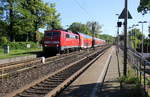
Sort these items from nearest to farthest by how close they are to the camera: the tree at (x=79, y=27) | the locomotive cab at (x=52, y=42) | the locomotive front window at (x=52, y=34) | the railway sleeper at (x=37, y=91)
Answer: the railway sleeper at (x=37, y=91), the locomotive cab at (x=52, y=42), the locomotive front window at (x=52, y=34), the tree at (x=79, y=27)

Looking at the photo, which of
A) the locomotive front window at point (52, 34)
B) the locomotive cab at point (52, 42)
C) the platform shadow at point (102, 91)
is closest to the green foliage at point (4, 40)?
the locomotive front window at point (52, 34)

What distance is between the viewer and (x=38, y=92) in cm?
1102

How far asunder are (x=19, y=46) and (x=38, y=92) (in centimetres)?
4487

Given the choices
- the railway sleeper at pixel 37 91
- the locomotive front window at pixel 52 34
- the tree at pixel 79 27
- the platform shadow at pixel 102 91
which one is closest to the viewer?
the platform shadow at pixel 102 91

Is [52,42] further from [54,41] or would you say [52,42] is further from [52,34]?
[52,34]

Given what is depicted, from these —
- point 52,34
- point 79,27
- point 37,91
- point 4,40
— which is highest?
point 79,27

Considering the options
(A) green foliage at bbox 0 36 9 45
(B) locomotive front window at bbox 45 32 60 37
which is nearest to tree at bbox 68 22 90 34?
(A) green foliage at bbox 0 36 9 45

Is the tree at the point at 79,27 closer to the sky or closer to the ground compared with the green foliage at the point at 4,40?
closer to the sky

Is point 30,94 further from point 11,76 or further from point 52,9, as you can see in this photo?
point 52,9

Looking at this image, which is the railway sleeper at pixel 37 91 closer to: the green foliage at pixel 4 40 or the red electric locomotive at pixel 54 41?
the red electric locomotive at pixel 54 41

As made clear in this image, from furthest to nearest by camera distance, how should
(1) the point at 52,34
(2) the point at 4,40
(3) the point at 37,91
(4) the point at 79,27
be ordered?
Answer: (4) the point at 79,27 → (2) the point at 4,40 → (1) the point at 52,34 → (3) the point at 37,91

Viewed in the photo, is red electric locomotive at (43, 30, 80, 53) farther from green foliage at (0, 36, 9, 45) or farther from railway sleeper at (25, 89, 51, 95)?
railway sleeper at (25, 89, 51, 95)

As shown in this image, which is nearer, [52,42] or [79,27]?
[52,42]

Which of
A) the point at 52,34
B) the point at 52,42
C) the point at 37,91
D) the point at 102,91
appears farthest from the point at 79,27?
the point at 102,91
